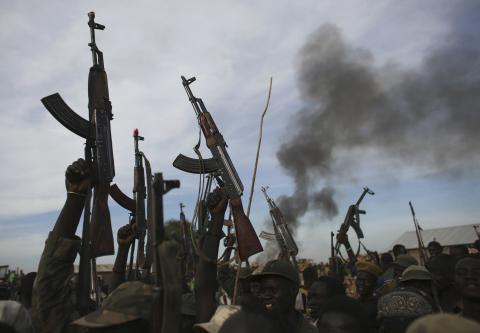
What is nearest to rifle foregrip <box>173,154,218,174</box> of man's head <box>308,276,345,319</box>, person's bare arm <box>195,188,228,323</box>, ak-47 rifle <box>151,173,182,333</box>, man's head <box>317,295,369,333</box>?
man's head <box>308,276,345,319</box>

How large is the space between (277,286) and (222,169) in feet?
9.90

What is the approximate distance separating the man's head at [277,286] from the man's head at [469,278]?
134 centimetres

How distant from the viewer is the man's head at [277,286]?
3.23m

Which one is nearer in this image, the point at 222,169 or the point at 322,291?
the point at 322,291

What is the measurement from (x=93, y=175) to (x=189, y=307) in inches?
60.6

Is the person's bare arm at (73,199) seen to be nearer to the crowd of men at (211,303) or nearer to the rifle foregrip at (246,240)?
the crowd of men at (211,303)

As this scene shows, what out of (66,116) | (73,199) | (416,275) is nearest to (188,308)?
(73,199)

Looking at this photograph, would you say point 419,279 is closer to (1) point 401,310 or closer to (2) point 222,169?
(1) point 401,310

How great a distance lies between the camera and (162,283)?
5.66ft

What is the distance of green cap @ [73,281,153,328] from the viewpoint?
6.60 ft

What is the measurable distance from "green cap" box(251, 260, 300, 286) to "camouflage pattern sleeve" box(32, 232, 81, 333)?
4.37 feet

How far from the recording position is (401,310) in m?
2.78

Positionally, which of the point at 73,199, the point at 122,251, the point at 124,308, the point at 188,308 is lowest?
the point at 188,308

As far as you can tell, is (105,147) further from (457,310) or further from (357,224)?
(357,224)
